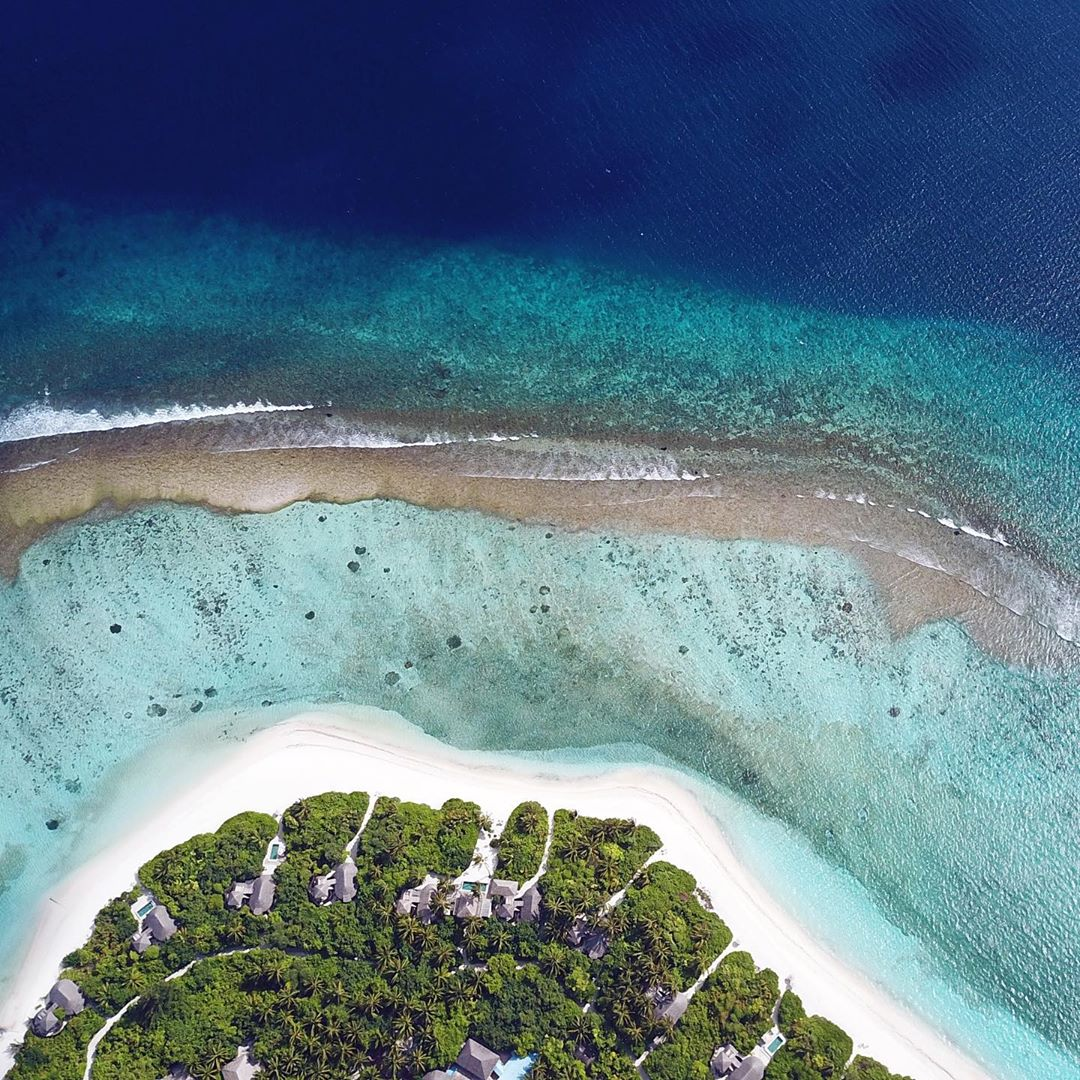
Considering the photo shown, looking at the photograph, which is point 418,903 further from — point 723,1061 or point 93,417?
point 93,417

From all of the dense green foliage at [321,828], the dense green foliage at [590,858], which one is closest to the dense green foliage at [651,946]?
the dense green foliage at [590,858]

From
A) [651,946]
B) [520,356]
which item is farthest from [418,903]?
[520,356]

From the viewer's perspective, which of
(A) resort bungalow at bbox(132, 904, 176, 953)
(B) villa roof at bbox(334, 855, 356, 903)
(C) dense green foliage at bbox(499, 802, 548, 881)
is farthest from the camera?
(C) dense green foliage at bbox(499, 802, 548, 881)

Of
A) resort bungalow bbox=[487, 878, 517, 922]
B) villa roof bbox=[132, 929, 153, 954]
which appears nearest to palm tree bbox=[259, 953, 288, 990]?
villa roof bbox=[132, 929, 153, 954]

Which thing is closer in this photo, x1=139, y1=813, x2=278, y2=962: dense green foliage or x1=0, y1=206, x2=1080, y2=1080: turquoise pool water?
x1=139, y1=813, x2=278, y2=962: dense green foliage

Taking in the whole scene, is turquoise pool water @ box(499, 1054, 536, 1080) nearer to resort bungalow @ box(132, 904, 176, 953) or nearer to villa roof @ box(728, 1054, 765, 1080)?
villa roof @ box(728, 1054, 765, 1080)

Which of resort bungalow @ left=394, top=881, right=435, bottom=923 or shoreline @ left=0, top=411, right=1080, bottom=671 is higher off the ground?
shoreline @ left=0, top=411, right=1080, bottom=671

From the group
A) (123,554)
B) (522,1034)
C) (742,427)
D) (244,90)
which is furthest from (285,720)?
(244,90)

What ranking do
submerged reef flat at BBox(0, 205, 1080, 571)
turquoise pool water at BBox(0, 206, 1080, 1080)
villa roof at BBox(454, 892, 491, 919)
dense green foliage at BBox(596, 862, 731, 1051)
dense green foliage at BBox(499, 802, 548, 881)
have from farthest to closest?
1. submerged reef flat at BBox(0, 205, 1080, 571)
2. turquoise pool water at BBox(0, 206, 1080, 1080)
3. dense green foliage at BBox(499, 802, 548, 881)
4. villa roof at BBox(454, 892, 491, 919)
5. dense green foliage at BBox(596, 862, 731, 1051)

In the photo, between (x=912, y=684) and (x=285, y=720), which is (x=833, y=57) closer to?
(x=912, y=684)
